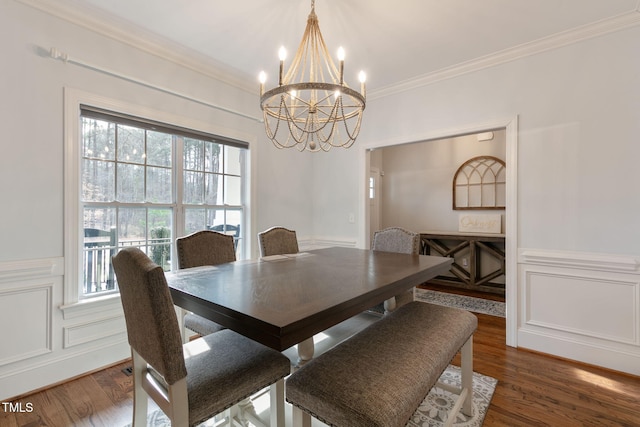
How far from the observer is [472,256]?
427cm

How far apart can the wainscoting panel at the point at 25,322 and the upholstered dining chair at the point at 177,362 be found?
1.30 metres

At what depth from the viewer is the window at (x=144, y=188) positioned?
229 cm

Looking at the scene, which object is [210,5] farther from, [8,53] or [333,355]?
[333,355]

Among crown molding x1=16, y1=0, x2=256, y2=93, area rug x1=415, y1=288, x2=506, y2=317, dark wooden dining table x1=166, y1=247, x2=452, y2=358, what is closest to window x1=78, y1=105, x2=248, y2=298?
crown molding x1=16, y1=0, x2=256, y2=93

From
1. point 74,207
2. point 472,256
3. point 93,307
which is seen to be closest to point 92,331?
point 93,307

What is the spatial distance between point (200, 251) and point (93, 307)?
967 mm

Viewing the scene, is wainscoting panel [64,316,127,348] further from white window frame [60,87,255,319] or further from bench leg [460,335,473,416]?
bench leg [460,335,473,416]

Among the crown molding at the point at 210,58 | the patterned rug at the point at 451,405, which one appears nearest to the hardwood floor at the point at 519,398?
the patterned rug at the point at 451,405

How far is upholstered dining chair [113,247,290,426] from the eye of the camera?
3.17 feet

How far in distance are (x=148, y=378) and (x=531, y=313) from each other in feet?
9.52

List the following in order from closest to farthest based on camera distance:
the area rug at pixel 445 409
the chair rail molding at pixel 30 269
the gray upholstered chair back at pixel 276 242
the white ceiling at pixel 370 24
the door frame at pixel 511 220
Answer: the area rug at pixel 445 409
the chair rail molding at pixel 30 269
the white ceiling at pixel 370 24
the gray upholstered chair back at pixel 276 242
the door frame at pixel 511 220

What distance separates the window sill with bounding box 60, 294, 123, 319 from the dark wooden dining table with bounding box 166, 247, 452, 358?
1.12m

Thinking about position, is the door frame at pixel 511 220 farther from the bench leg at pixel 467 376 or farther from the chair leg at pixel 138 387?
the chair leg at pixel 138 387

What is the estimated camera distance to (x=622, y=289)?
218cm
